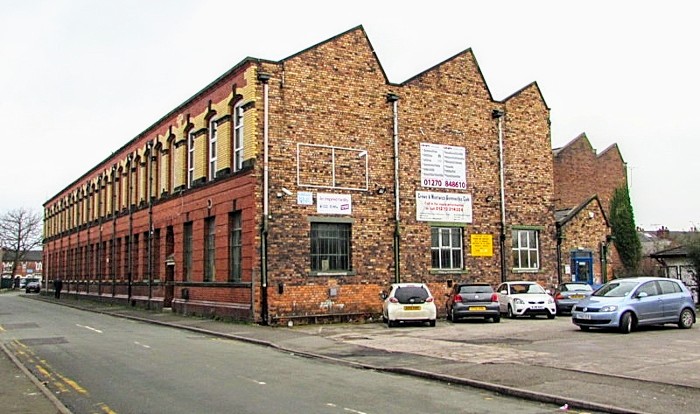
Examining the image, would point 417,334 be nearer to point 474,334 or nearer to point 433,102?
point 474,334

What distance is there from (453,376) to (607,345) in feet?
19.6

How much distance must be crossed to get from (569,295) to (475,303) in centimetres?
555

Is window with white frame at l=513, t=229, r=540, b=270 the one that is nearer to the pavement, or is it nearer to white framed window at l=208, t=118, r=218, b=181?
the pavement

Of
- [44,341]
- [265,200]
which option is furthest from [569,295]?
[44,341]

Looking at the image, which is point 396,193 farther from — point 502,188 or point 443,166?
point 502,188

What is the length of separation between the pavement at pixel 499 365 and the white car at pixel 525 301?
307 cm

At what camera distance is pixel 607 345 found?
16625 mm

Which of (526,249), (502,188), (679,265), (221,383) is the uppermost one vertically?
(502,188)

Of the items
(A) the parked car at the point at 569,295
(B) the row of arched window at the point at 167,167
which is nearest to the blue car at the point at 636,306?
(A) the parked car at the point at 569,295

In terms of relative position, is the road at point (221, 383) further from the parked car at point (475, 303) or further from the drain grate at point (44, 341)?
the parked car at point (475, 303)

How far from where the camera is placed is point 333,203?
2559cm

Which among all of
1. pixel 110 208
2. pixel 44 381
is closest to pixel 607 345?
pixel 44 381

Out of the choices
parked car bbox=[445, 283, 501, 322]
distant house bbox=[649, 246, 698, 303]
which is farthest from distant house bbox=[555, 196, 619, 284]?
parked car bbox=[445, 283, 501, 322]

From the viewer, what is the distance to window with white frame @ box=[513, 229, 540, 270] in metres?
30.5
